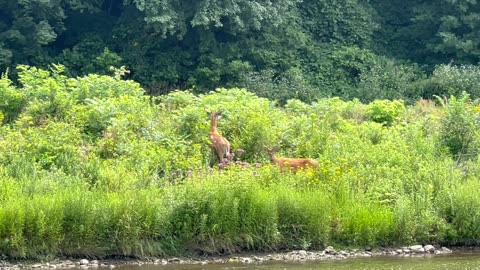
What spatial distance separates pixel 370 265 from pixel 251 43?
22.6 metres

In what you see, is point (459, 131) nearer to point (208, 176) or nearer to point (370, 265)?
point (370, 265)

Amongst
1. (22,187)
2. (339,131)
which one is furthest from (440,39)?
(22,187)

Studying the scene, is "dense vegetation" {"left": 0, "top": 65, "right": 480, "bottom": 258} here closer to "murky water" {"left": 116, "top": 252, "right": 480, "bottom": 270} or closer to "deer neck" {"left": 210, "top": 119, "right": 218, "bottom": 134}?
"deer neck" {"left": 210, "top": 119, "right": 218, "bottom": 134}

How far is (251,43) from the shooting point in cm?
3672

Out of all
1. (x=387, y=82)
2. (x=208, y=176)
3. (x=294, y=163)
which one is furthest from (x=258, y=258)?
(x=387, y=82)

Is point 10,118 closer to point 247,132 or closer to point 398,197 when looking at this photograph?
point 247,132

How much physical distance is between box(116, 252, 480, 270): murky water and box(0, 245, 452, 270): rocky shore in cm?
26

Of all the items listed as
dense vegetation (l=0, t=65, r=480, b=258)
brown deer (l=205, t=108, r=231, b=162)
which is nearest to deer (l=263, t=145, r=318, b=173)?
dense vegetation (l=0, t=65, r=480, b=258)

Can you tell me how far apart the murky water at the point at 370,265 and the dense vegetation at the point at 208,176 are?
65cm

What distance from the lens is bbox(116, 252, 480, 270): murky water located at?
14609mm

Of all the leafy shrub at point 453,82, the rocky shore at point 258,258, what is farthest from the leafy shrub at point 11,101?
the leafy shrub at point 453,82

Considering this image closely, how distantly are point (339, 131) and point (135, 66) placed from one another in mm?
16440

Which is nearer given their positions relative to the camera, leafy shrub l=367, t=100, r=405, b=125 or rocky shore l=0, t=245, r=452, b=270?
rocky shore l=0, t=245, r=452, b=270

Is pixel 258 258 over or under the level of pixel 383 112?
under
